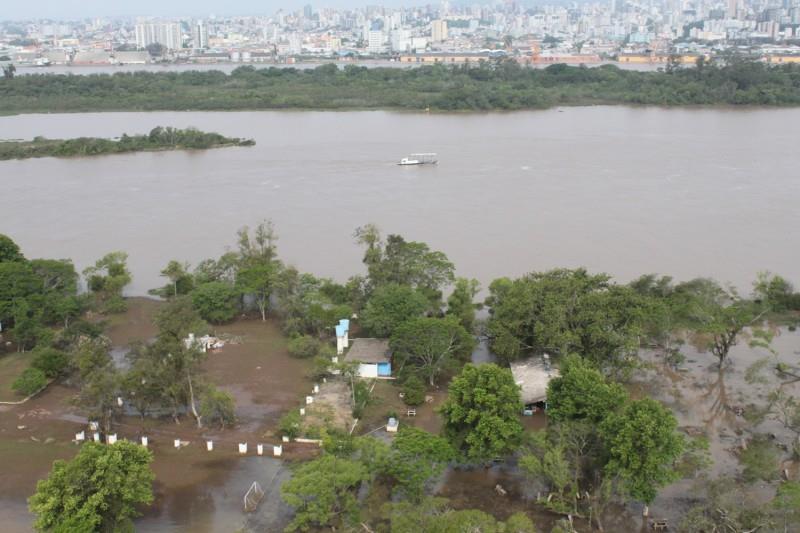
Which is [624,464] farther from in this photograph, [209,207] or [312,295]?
[209,207]

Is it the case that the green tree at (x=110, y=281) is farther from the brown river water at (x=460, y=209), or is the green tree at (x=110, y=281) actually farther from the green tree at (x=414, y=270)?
the green tree at (x=414, y=270)

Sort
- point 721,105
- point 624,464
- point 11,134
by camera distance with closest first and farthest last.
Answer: point 624,464, point 11,134, point 721,105

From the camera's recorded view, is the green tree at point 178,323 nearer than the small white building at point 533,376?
No

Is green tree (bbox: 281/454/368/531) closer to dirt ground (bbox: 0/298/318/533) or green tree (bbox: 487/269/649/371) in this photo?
dirt ground (bbox: 0/298/318/533)

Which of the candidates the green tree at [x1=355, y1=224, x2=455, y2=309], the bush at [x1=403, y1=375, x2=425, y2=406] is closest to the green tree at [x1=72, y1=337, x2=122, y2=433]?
the bush at [x1=403, y1=375, x2=425, y2=406]

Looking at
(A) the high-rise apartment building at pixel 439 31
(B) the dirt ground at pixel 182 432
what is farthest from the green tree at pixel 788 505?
(A) the high-rise apartment building at pixel 439 31

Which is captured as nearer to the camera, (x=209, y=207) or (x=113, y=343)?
(x=113, y=343)

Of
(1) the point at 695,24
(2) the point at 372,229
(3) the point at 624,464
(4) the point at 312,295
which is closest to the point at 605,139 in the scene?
(2) the point at 372,229

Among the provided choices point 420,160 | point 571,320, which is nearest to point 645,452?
point 571,320
